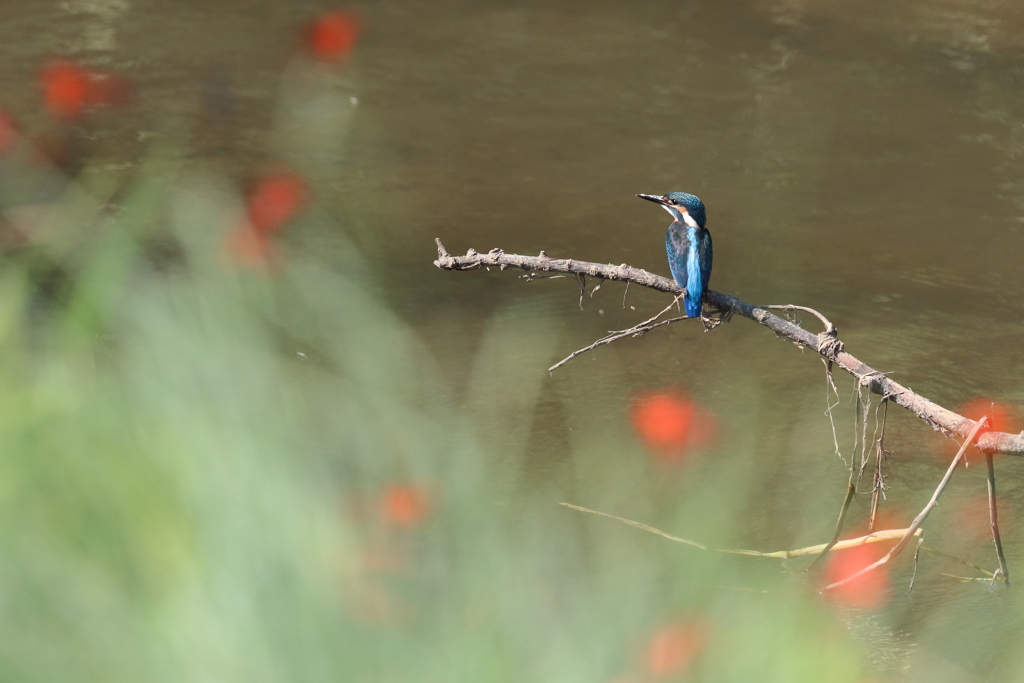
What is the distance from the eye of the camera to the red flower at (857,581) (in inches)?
110

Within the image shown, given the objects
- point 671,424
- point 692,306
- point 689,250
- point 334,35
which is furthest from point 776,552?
point 334,35

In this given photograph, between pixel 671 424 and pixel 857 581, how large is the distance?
3.62ft

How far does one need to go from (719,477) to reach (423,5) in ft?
21.1

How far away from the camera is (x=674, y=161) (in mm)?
5348

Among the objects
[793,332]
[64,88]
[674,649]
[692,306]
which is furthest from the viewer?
[64,88]

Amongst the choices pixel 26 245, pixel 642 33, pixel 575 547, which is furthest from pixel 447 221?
pixel 575 547

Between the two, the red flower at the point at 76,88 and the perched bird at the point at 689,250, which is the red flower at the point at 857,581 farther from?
the red flower at the point at 76,88

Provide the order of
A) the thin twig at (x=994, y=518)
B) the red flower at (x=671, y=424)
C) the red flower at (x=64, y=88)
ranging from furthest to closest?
the red flower at (x=64, y=88) → the red flower at (x=671, y=424) → the thin twig at (x=994, y=518)

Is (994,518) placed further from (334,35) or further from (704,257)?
(334,35)

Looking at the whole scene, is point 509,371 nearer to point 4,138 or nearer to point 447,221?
Answer: point 447,221

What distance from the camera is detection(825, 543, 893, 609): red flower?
9.21 ft

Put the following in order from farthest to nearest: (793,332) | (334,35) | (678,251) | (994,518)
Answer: (334,35), (678,251), (793,332), (994,518)

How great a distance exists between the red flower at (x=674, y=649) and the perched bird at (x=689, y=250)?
150 cm

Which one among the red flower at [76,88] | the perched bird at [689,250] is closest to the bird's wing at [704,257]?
the perched bird at [689,250]
